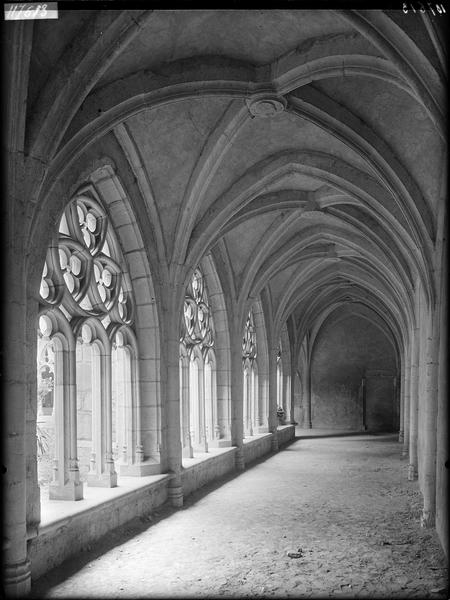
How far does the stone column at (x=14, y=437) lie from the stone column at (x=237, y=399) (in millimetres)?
6863

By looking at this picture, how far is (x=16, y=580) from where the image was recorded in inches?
175

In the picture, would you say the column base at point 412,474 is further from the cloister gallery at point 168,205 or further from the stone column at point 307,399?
the stone column at point 307,399

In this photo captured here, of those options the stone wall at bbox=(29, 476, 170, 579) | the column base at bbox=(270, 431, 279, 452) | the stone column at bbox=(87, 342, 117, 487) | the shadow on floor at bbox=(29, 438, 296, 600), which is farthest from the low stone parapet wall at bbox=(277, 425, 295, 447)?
the stone column at bbox=(87, 342, 117, 487)

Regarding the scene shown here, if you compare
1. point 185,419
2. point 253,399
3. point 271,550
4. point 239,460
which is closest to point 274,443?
point 253,399

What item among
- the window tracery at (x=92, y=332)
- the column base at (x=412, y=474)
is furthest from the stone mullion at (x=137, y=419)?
the column base at (x=412, y=474)

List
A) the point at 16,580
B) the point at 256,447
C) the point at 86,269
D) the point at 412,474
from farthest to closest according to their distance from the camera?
1. the point at 256,447
2. the point at 412,474
3. the point at 86,269
4. the point at 16,580

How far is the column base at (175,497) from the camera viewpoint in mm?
7715

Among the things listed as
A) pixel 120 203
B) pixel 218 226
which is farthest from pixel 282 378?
pixel 120 203

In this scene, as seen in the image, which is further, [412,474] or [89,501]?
[412,474]

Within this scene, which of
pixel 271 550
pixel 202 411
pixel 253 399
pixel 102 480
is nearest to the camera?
pixel 271 550

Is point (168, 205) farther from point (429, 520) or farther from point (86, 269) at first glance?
point (429, 520)

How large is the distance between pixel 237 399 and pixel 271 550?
572 cm

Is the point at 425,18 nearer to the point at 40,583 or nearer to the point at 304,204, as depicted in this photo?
the point at 40,583

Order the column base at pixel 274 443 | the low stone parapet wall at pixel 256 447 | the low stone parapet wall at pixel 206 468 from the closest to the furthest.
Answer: the low stone parapet wall at pixel 206 468 → the low stone parapet wall at pixel 256 447 → the column base at pixel 274 443
